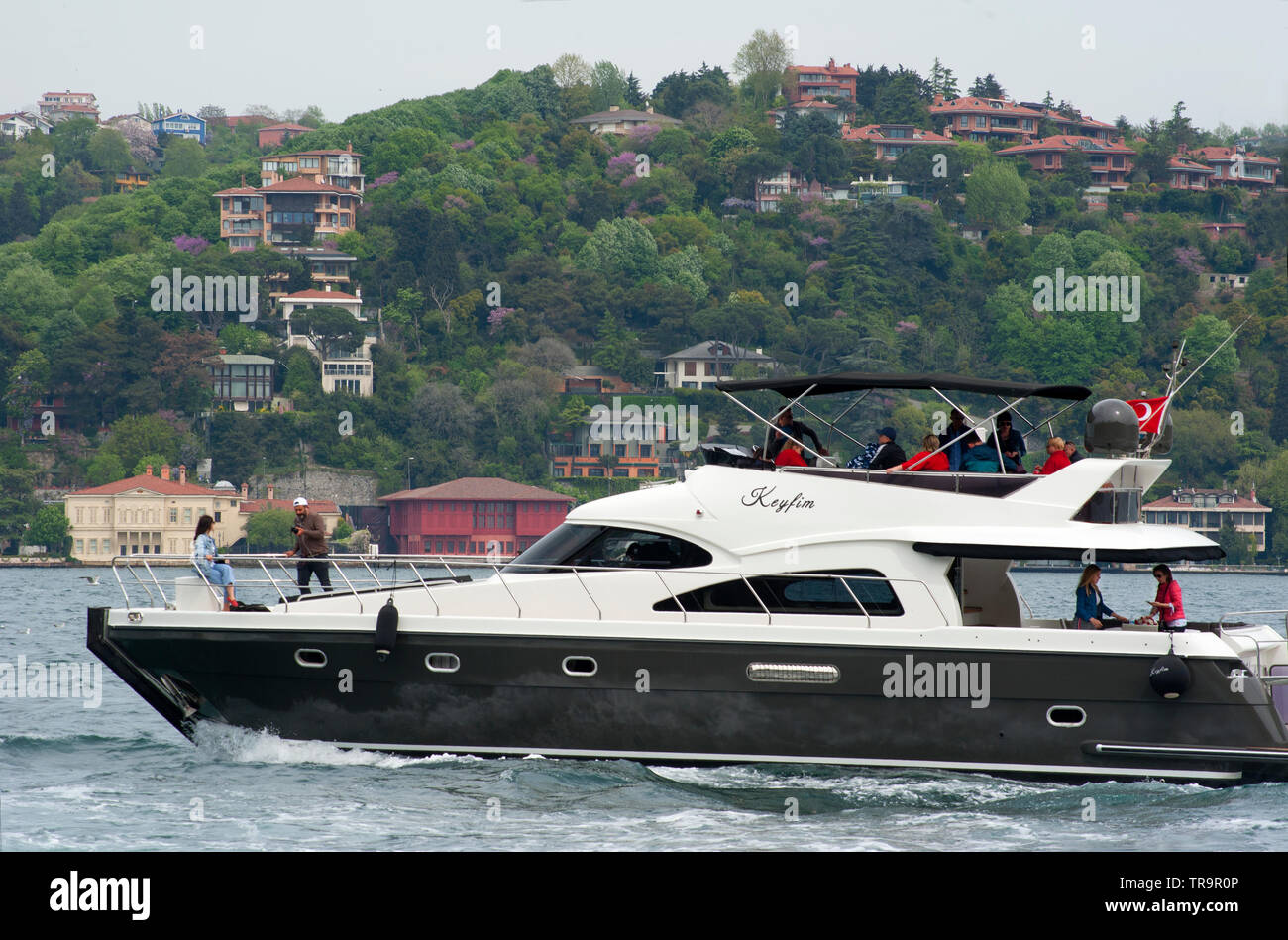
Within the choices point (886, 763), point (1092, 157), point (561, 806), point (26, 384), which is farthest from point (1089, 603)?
point (1092, 157)

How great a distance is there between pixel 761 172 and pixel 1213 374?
204 feet

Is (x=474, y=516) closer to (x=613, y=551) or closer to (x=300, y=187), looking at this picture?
(x=300, y=187)

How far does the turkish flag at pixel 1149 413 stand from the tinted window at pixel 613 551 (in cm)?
421

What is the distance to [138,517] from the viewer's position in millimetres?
109000

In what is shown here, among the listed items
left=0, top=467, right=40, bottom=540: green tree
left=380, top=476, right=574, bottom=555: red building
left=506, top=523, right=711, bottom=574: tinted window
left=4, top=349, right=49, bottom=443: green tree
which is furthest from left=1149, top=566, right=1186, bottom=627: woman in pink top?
left=4, top=349, right=49, bottom=443: green tree

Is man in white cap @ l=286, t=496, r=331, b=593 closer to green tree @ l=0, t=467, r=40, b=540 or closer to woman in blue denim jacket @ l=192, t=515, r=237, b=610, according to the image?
woman in blue denim jacket @ l=192, t=515, r=237, b=610

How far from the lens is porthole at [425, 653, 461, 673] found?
14.6 meters

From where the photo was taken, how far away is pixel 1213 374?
123500mm

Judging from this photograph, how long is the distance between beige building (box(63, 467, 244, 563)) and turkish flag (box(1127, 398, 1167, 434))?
9620 cm

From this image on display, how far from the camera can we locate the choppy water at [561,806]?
42.4ft
